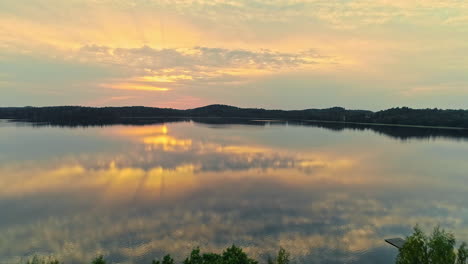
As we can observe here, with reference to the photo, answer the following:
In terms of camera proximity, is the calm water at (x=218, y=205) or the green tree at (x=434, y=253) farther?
the calm water at (x=218, y=205)

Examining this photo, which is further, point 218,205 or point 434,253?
point 218,205

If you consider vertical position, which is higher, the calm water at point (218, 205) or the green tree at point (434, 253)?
the green tree at point (434, 253)

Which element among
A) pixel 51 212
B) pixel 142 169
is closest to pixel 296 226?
pixel 51 212

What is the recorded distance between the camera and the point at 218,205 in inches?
1481

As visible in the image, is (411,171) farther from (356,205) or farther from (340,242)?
(340,242)

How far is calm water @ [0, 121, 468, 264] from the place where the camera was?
27.0 meters

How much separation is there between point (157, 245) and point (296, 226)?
15647 millimetres

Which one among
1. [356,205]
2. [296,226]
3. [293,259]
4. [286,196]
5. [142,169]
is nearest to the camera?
[293,259]

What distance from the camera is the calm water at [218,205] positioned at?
27.0 meters

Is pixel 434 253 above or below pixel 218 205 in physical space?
above

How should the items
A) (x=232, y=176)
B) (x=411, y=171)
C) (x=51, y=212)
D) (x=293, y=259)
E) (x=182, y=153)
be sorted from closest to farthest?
(x=293, y=259) < (x=51, y=212) < (x=232, y=176) < (x=411, y=171) < (x=182, y=153)

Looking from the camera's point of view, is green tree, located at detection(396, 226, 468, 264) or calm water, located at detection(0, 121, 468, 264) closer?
green tree, located at detection(396, 226, 468, 264)

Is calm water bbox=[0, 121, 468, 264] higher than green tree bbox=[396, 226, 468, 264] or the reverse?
the reverse

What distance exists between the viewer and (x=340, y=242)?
2811cm
